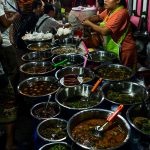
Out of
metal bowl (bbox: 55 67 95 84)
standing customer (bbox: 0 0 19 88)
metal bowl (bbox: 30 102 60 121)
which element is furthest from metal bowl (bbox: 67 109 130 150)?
standing customer (bbox: 0 0 19 88)

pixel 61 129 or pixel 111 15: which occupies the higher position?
pixel 111 15

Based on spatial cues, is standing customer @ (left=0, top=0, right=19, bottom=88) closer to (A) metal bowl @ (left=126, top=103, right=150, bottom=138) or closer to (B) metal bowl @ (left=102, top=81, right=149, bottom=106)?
(B) metal bowl @ (left=102, top=81, right=149, bottom=106)

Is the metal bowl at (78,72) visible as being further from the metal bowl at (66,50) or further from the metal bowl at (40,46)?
the metal bowl at (40,46)

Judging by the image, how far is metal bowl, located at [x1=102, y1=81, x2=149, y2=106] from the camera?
303cm

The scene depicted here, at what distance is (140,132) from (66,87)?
1290 millimetres

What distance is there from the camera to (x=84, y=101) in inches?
122

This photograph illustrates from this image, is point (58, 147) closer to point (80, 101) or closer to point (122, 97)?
point (80, 101)

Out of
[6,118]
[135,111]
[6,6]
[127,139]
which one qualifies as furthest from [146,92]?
[6,6]

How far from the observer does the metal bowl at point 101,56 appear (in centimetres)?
420

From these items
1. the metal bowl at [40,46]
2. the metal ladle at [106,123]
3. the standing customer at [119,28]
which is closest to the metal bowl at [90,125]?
the metal ladle at [106,123]

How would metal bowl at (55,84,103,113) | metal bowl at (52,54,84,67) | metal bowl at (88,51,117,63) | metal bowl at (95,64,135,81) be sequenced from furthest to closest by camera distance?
metal bowl at (52,54,84,67) < metal bowl at (88,51,117,63) < metal bowl at (95,64,135,81) < metal bowl at (55,84,103,113)

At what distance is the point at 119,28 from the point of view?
4352mm

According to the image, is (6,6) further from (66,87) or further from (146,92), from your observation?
(146,92)

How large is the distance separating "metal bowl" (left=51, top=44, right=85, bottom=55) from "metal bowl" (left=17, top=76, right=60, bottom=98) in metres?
1.04
